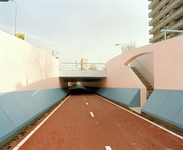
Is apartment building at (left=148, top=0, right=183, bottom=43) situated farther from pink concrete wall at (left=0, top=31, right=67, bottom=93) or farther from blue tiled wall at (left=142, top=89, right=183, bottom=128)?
pink concrete wall at (left=0, top=31, right=67, bottom=93)

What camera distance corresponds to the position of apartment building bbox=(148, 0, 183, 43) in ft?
121

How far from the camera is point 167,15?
4294 cm

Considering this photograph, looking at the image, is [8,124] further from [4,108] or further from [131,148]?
[131,148]

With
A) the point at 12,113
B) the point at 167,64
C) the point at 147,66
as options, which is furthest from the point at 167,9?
the point at 12,113

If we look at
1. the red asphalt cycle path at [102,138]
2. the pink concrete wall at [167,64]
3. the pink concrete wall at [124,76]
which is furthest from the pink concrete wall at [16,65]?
→ the pink concrete wall at [124,76]

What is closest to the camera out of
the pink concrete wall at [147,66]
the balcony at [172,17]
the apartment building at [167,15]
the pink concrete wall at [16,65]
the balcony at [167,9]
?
the pink concrete wall at [16,65]

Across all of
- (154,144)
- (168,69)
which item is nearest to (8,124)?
(154,144)

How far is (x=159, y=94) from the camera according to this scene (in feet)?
29.0

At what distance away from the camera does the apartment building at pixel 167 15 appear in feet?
121

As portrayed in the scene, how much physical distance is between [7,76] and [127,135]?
20.6ft

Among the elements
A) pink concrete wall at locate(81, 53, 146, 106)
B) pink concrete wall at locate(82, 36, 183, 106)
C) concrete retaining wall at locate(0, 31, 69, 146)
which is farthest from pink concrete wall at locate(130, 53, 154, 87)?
concrete retaining wall at locate(0, 31, 69, 146)

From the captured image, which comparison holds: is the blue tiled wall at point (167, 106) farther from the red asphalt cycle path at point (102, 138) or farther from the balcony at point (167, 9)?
the balcony at point (167, 9)

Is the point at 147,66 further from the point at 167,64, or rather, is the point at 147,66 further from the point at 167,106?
the point at 167,106

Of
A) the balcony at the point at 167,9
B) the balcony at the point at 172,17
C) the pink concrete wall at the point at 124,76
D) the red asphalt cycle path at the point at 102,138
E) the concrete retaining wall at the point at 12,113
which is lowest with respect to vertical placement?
the red asphalt cycle path at the point at 102,138
